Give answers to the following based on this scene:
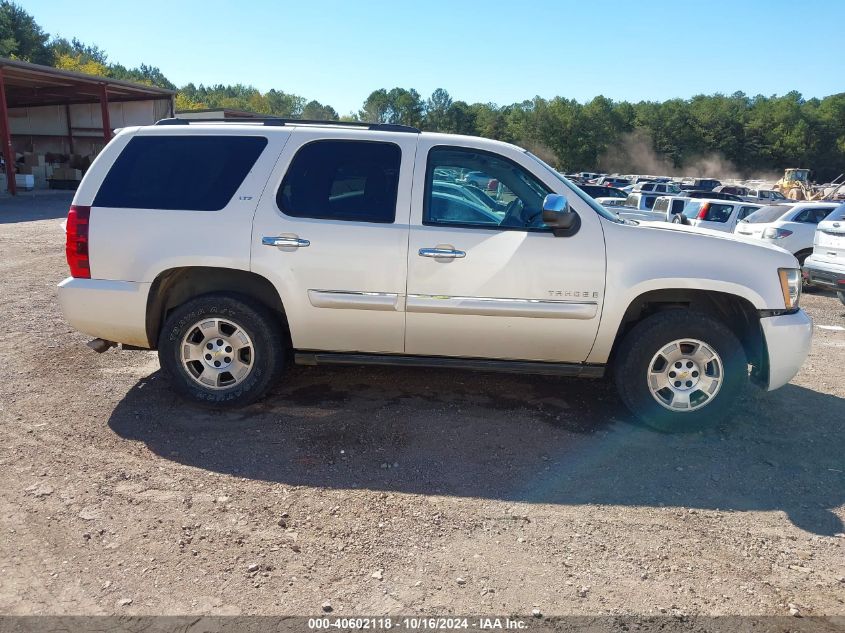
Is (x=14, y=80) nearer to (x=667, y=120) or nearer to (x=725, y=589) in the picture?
(x=725, y=589)

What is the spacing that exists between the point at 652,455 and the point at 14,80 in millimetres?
33516

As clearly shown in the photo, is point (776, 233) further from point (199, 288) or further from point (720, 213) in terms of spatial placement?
point (199, 288)

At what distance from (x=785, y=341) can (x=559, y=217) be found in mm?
1805

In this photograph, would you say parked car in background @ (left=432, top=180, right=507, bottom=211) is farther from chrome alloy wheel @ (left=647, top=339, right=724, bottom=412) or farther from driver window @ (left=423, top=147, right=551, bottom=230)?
chrome alloy wheel @ (left=647, top=339, right=724, bottom=412)

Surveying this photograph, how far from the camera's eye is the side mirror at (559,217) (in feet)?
13.4

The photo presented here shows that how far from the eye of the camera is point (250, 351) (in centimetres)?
457

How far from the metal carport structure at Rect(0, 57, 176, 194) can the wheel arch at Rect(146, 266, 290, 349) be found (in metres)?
25.2

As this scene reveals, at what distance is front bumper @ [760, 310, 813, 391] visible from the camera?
431cm

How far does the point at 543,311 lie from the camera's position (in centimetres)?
430

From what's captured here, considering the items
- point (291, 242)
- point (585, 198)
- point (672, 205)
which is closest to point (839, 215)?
point (585, 198)

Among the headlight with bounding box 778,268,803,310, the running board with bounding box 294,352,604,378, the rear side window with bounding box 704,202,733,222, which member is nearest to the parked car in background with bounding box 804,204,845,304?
the headlight with bounding box 778,268,803,310

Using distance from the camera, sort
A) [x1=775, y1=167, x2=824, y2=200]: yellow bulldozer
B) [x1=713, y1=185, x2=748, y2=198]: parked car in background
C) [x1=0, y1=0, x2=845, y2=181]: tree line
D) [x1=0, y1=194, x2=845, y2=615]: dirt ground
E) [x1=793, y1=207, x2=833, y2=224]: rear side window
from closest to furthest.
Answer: [x1=0, y1=194, x2=845, y2=615]: dirt ground → [x1=793, y1=207, x2=833, y2=224]: rear side window → [x1=713, y1=185, x2=748, y2=198]: parked car in background → [x1=775, y1=167, x2=824, y2=200]: yellow bulldozer → [x1=0, y1=0, x2=845, y2=181]: tree line

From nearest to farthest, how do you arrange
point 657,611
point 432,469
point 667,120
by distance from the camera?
point 657,611 → point 432,469 → point 667,120

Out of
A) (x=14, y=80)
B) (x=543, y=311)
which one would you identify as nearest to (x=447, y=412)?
(x=543, y=311)
